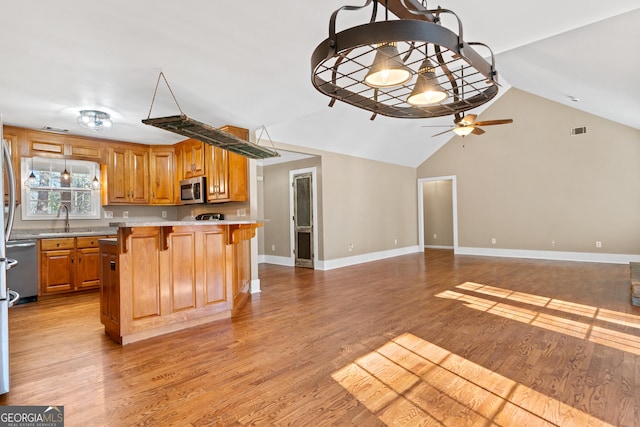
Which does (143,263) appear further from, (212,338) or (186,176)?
(186,176)

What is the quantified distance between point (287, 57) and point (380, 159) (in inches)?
220

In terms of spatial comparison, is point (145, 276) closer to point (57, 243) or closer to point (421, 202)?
point (57, 243)

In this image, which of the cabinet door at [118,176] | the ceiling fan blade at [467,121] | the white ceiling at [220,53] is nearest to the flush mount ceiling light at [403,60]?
the white ceiling at [220,53]

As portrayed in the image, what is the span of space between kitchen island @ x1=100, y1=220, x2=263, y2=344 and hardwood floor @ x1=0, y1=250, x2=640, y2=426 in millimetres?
168

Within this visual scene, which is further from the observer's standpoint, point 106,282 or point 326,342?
point 106,282

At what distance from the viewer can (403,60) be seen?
4.53ft

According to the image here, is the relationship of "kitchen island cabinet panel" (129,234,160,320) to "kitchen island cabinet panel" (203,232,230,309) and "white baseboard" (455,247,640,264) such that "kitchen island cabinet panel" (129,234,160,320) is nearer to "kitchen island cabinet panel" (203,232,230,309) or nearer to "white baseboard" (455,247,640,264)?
"kitchen island cabinet panel" (203,232,230,309)

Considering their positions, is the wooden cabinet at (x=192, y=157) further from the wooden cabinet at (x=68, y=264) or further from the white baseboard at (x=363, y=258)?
the white baseboard at (x=363, y=258)

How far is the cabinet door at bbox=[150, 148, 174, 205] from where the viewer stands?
5.85 m

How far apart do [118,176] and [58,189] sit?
2.84ft

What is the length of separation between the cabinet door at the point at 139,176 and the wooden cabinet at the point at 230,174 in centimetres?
150

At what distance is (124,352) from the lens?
277cm

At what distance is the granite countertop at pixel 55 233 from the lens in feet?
14.9

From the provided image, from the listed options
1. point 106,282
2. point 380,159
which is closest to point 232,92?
point 106,282
